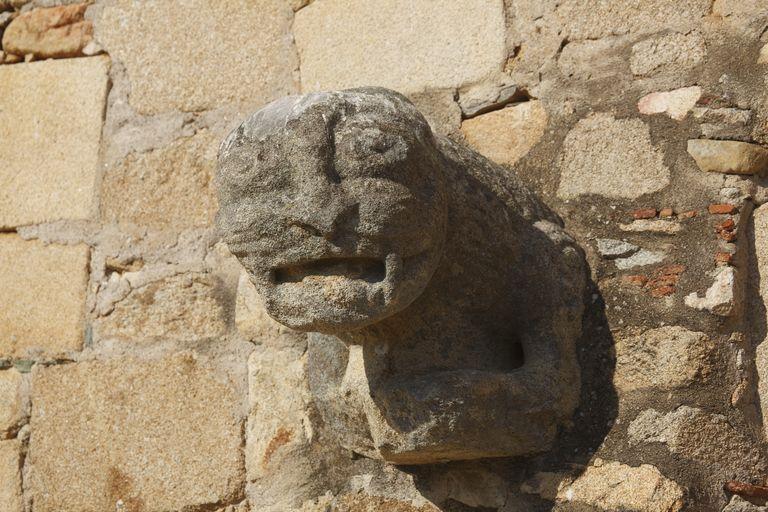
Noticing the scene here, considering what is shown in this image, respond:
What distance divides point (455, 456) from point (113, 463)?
86 centimetres

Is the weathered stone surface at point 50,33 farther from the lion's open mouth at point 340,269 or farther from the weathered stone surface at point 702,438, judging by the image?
the weathered stone surface at point 702,438

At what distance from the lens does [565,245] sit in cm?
211

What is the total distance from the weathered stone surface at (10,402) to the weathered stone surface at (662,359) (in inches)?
55.1

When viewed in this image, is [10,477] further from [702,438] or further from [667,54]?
[667,54]

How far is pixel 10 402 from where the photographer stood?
2693 millimetres

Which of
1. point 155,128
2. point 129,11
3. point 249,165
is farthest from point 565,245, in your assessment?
point 129,11

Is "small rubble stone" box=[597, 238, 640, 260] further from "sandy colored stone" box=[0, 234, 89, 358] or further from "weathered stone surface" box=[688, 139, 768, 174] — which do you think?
"sandy colored stone" box=[0, 234, 89, 358]

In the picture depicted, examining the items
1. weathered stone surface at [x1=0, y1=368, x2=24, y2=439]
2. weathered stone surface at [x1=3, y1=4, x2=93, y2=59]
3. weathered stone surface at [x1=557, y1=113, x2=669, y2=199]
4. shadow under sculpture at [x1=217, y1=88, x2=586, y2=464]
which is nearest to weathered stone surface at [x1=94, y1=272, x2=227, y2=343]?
weathered stone surface at [x1=0, y1=368, x2=24, y2=439]

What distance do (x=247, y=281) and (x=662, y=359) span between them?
2.98 feet

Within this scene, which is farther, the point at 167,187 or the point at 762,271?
the point at 167,187

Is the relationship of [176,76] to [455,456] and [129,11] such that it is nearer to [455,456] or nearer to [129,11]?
[129,11]

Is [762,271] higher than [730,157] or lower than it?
lower

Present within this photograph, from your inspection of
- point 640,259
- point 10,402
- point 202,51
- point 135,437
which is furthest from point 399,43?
point 10,402

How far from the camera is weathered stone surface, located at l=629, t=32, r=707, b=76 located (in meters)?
Answer: 2.16
